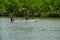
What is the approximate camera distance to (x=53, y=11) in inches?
2867

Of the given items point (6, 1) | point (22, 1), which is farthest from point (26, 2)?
point (6, 1)

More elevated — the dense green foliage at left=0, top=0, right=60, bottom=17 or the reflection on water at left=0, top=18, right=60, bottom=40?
the reflection on water at left=0, top=18, right=60, bottom=40

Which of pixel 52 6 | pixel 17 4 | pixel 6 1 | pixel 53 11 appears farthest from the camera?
pixel 6 1

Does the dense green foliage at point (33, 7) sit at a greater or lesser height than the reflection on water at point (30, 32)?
lesser

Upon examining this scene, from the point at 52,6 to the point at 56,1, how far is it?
90.6 inches

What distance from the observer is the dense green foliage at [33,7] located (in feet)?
239

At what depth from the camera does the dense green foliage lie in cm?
7299

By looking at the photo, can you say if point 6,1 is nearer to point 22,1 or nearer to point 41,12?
point 22,1

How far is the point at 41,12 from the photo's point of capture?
74688mm

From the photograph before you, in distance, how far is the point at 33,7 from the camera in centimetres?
7844

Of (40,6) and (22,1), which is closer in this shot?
(40,6)

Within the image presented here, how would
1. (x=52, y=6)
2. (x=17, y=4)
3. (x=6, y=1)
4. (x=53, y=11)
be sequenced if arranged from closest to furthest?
(x=53, y=11)
(x=52, y=6)
(x=17, y=4)
(x=6, y=1)

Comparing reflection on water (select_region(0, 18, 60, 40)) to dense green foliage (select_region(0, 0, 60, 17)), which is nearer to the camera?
reflection on water (select_region(0, 18, 60, 40))

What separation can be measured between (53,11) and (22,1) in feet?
52.4
